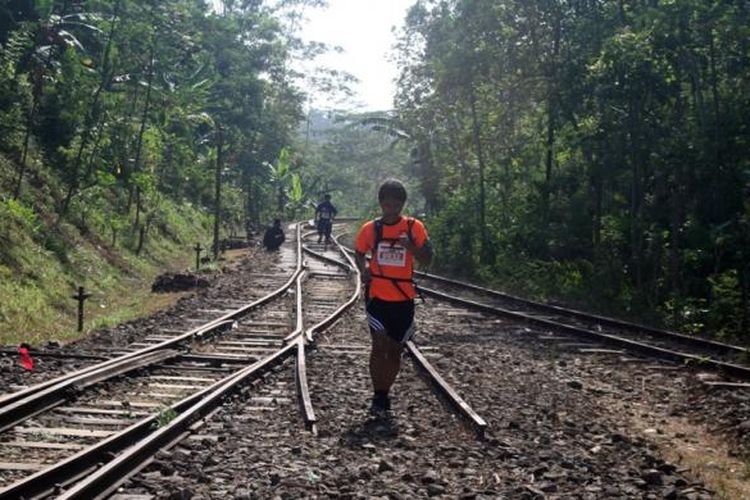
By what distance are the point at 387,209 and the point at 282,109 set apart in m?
47.6

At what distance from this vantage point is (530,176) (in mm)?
25000

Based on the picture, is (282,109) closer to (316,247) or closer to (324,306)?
(316,247)

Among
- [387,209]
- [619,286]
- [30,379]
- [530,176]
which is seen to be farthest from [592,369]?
[530,176]

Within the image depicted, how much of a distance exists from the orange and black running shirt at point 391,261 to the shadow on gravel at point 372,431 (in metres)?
1.07

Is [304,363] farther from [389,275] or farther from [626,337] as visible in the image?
[626,337]

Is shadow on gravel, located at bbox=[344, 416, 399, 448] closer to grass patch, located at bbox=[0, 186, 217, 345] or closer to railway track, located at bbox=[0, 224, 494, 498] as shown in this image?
railway track, located at bbox=[0, 224, 494, 498]

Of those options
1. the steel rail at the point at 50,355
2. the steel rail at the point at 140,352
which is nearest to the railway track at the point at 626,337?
the steel rail at the point at 140,352

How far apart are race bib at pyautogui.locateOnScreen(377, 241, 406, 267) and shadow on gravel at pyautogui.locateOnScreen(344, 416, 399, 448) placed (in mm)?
1335

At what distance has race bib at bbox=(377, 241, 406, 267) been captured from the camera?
7.20 metres

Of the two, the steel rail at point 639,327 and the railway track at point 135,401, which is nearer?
the railway track at point 135,401

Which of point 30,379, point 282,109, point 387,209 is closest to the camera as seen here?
point 387,209

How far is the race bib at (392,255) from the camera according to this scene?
720 centimetres

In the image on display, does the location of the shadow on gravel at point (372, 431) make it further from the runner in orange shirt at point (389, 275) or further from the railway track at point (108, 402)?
the railway track at point (108, 402)

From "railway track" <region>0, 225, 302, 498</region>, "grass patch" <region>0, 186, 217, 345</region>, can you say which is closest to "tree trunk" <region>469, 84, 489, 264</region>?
"grass patch" <region>0, 186, 217, 345</region>
